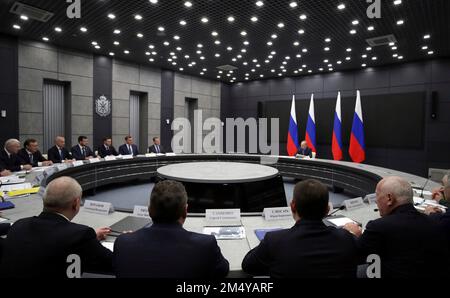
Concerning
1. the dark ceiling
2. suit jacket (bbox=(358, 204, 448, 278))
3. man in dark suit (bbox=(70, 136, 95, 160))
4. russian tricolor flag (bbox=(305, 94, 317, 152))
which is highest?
the dark ceiling

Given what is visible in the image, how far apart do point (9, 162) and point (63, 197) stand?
13.0 ft

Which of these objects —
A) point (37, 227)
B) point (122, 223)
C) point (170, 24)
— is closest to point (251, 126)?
point (170, 24)

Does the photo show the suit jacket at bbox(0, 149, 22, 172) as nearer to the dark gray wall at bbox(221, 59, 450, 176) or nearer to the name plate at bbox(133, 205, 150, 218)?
the name plate at bbox(133, 205, 150, 218)

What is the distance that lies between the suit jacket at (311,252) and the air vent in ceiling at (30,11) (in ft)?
18.8

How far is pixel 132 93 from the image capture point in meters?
9.21

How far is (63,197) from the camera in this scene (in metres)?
1.41

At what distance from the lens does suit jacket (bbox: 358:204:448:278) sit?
1.29 meters

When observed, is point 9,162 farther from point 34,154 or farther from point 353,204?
point 353,204

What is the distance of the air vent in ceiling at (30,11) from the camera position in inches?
184

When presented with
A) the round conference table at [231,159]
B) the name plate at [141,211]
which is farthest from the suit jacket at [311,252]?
the name plate at [141,211]

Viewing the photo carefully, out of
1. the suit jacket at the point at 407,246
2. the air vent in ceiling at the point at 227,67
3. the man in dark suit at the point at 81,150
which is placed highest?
the air vent in ceiling at the point at 227,67

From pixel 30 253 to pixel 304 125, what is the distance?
9605 millimetres

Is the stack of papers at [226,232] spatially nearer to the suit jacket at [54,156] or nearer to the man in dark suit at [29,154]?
the man in dark suit at [29,154]

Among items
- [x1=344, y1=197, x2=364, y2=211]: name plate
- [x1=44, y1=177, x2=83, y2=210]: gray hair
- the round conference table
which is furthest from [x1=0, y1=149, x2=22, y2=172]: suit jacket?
[x1=344, y1=197, x2=364, y2=211]: name plate
